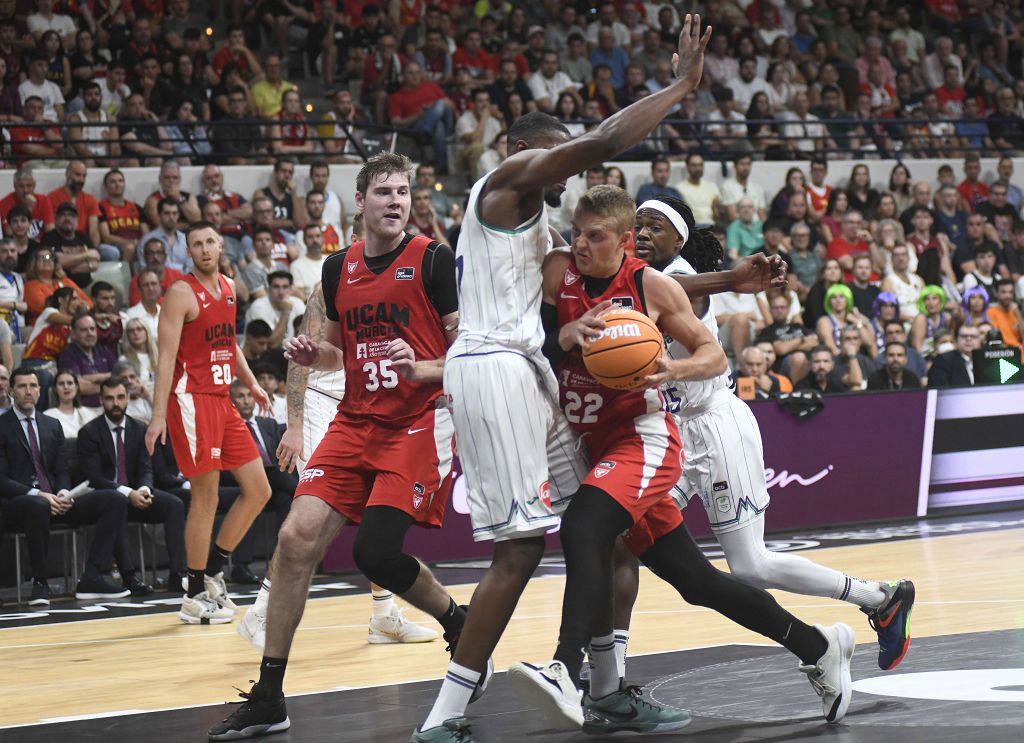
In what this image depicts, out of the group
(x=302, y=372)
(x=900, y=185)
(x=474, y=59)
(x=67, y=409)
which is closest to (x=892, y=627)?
(x=302, y=372)

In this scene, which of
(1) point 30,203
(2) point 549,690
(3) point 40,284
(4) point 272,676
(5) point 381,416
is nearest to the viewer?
(2) point 549,690

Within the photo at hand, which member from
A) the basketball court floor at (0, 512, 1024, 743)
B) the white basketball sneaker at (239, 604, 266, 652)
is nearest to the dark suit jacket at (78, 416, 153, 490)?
the basketball court floor at (0, 512, 1024, 743)

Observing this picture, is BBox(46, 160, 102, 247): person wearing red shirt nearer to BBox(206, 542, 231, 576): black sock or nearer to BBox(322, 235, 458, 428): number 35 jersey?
BBox(206, 542, 231, 576): black sock

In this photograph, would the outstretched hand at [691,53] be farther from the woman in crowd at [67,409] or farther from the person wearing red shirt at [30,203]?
the person wearing red shirt at [30,203]

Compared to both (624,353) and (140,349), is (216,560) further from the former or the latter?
(624,353)

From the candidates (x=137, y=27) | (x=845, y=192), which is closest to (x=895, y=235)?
(x=845, y=192)

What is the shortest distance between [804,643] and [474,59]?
46.7 feet

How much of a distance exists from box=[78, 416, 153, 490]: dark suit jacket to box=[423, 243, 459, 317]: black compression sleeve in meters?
5.85

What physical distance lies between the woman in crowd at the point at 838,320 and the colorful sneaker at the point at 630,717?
34.5ft

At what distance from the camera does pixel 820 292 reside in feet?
52.9

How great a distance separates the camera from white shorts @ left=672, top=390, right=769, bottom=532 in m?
5.77

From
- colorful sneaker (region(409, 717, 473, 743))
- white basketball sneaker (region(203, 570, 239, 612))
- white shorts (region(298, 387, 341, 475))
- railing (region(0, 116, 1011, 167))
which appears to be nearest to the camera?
colorful sneaker (region(409, 717, 473, 743))

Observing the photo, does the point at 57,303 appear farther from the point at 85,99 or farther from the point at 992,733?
the point at 992,733

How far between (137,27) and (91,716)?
38.0 feet
